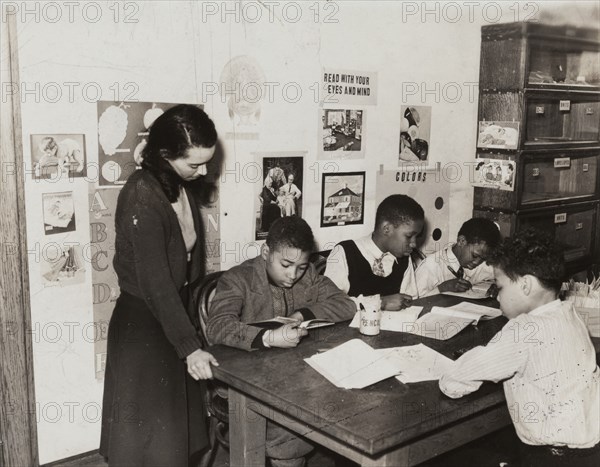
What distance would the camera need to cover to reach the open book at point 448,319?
2.74 m

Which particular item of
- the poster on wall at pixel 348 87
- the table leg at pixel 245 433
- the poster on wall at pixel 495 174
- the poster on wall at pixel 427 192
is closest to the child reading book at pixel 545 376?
the table leg at pixel 245 433

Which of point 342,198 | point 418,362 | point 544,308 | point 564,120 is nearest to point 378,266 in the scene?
point 342,198

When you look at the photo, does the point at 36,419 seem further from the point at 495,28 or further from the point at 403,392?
the point at 495,28

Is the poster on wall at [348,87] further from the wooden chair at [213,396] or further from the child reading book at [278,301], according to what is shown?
the wooden chair at [213,396]

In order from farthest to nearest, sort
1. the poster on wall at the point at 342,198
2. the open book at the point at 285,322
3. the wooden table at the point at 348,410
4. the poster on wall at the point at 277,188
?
the poster on wall at the point at 342,198 < the poster on wall at the point at 277,188 < the open book at the point at 285,322 < the wooden table at the point at 348,410

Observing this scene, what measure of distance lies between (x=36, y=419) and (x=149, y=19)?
6.09ft

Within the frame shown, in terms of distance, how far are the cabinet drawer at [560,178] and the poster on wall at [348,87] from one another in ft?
4.12

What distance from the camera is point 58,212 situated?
2893mm

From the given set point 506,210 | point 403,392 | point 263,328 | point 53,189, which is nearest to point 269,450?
point 263,328

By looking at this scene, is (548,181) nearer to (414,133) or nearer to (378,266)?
(414,133)

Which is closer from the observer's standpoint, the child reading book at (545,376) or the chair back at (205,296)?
the child reading book at (545,376)

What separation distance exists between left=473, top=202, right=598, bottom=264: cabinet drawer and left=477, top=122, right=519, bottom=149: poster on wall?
0.45 meters

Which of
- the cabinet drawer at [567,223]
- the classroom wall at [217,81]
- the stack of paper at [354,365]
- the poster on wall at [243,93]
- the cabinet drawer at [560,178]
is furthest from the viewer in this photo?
the cabinet drawer at [560,178]

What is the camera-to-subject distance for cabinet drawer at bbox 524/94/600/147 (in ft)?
15.1
